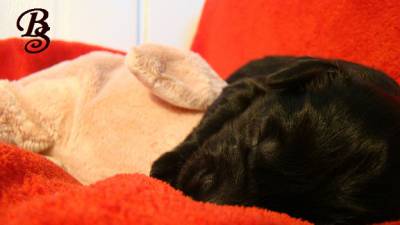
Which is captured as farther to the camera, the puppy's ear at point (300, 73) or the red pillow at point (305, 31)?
the red pillow at point (305, 31)

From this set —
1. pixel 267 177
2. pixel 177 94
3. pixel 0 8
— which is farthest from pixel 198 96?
pixel 0 8

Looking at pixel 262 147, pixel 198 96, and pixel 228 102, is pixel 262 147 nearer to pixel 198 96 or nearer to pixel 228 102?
pixel 228 102

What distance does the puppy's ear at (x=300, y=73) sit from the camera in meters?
0.87

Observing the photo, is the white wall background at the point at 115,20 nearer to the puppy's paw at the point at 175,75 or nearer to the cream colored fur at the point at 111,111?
the cream colored fur at the point at 111,111

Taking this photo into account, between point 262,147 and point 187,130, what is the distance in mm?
448

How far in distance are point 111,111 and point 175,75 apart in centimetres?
22

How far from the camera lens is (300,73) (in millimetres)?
873

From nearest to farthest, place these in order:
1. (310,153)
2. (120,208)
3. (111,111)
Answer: (120,208)
(310,153)
(111,111)

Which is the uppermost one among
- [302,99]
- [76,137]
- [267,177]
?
[302,99]

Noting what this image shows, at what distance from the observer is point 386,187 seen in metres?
0.69
